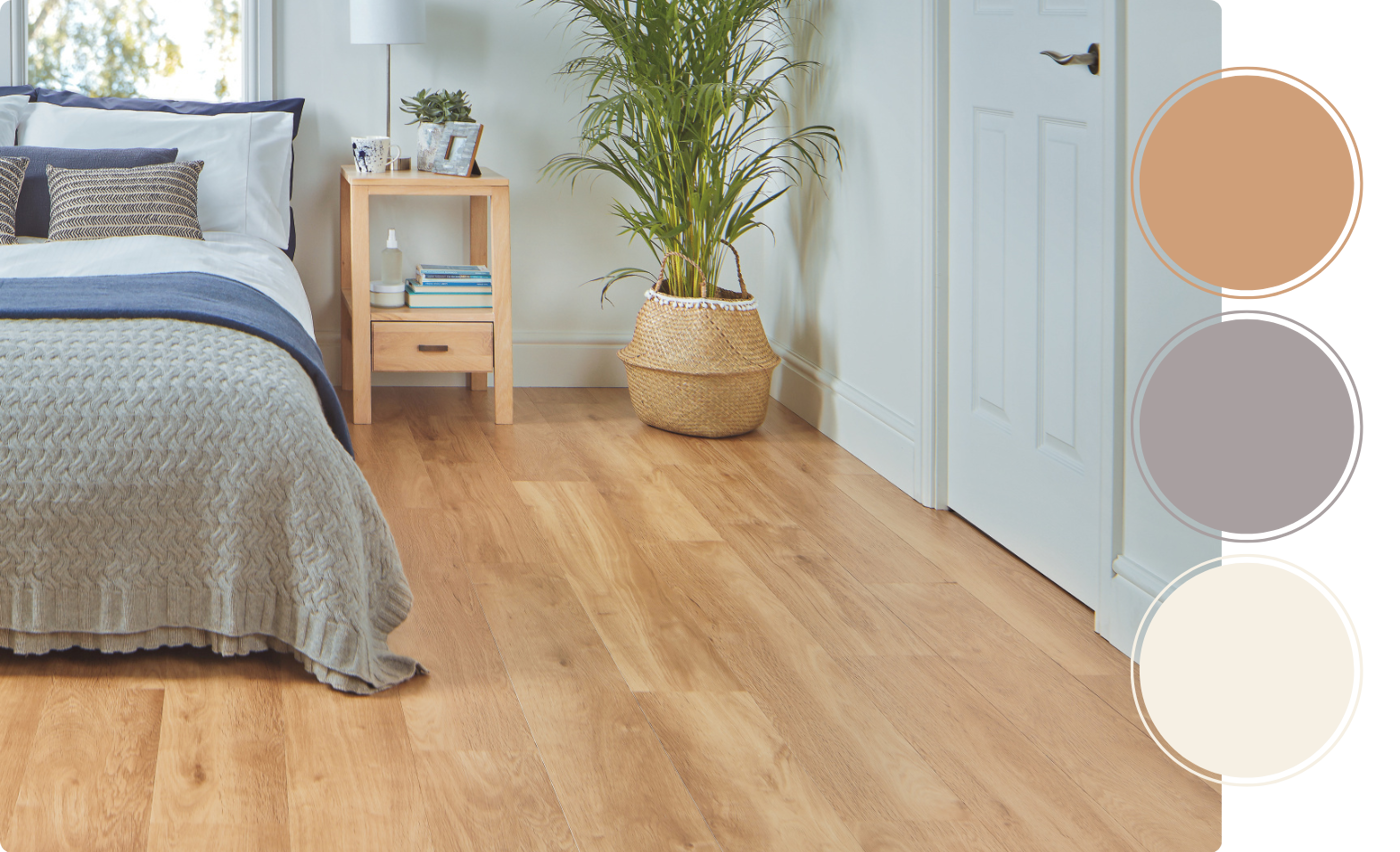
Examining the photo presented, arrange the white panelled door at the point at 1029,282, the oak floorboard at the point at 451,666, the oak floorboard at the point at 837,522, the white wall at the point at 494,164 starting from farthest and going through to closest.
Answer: the white wall at the point at 494,164 → the oak floorboard at the point at 837,522 → the white panelled door at the point at 1029,282 → the oak floorboard at the point at 451,666

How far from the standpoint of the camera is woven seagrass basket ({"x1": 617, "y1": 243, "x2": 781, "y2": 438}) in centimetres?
366

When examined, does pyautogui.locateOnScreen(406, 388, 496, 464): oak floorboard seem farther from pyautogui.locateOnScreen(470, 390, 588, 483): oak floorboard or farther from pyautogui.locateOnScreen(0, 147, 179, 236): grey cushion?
pyautogui.locateOnScreen(0, 147, 179, 236): grey cushion

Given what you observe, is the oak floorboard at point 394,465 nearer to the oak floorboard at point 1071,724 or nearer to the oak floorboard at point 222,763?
the oak floorboard at point 222,763

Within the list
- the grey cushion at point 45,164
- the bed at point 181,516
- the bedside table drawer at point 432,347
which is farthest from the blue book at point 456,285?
the bed at point 181,516

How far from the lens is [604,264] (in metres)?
4.43

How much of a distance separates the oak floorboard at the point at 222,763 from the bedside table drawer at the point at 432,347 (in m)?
1.82

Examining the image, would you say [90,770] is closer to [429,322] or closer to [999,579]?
[999,579]

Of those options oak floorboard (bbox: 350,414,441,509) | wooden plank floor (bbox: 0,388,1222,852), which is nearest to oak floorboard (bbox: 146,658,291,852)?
wooden plank floor (bbox: 0,388,1222,852)

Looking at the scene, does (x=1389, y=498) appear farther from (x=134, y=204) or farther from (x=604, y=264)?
(x=604, y=264)

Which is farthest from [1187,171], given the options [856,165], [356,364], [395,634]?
[356,364]

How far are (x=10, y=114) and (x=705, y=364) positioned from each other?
6.78 feet

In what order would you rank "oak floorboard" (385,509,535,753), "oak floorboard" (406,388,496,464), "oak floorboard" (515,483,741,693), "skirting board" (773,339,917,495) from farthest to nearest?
"oak floorboard" (406,388,496,464)
"skirting board" (773,339,917,495)
"oak floorboard" (515,483,741,693)
"oak floorboard" (385,509,535,753)

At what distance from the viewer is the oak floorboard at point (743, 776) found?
5.24 feet

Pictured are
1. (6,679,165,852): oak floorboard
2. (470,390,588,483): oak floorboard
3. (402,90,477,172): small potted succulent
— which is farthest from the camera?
(402,90,477,172): small potted succulent
